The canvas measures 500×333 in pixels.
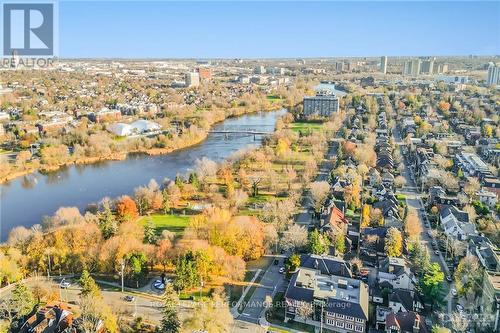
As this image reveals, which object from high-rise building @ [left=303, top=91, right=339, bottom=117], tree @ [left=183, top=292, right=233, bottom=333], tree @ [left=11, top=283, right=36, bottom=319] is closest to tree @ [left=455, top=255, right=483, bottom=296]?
tree @ [left=183, top=292, right=233, bottom=333]

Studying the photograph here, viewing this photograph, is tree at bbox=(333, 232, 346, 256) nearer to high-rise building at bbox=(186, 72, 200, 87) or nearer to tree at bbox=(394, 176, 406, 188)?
tree at bbox=(394, 176, 406, 188)

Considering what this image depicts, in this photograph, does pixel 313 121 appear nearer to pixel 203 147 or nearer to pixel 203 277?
pixel 203 147

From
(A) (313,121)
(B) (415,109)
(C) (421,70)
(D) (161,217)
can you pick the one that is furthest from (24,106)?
(C) (421,70)

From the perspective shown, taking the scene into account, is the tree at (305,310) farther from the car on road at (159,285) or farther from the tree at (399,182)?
the tree at (399,182)

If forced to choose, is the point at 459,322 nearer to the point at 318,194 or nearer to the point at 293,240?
the point at 293,240

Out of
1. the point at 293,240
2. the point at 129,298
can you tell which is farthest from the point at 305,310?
the point at 129,298
